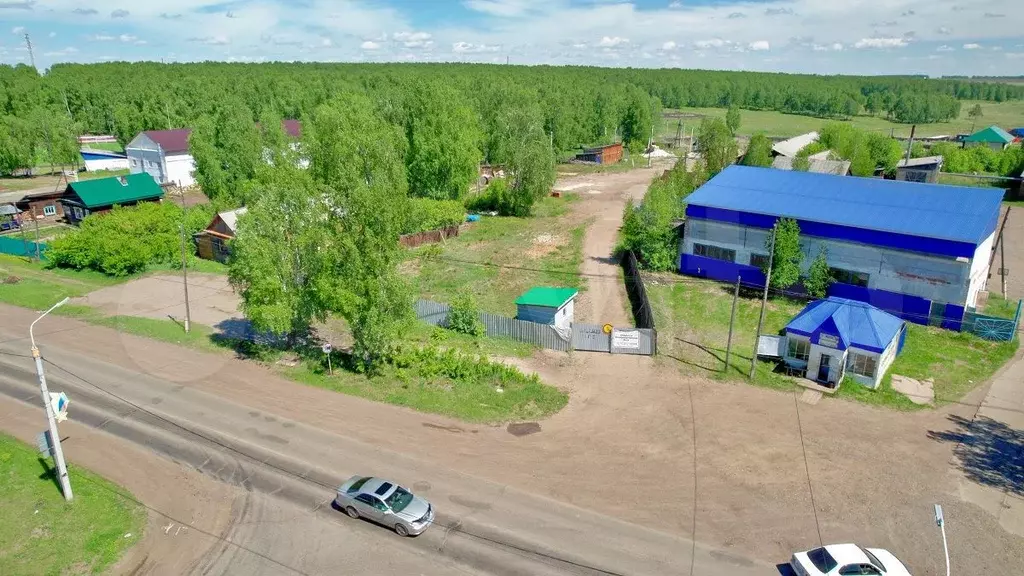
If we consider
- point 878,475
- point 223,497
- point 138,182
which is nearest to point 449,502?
point 223,497

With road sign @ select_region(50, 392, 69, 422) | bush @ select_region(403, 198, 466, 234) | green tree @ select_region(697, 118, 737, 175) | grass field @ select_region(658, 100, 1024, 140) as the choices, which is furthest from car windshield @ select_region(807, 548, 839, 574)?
grass field @ select_region(658, 100, 1024, 140)

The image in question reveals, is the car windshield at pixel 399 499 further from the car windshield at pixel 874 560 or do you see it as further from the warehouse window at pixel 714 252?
the warehouse window at pixel 714 252

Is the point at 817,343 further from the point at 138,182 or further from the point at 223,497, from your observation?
the point at 138,182

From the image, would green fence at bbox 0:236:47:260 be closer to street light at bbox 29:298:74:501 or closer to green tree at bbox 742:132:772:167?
street light at bbox 29:298:74:501

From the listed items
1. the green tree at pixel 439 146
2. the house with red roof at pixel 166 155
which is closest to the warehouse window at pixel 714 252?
the green tree at pixel 439 146

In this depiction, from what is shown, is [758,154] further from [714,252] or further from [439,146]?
[439,146]
